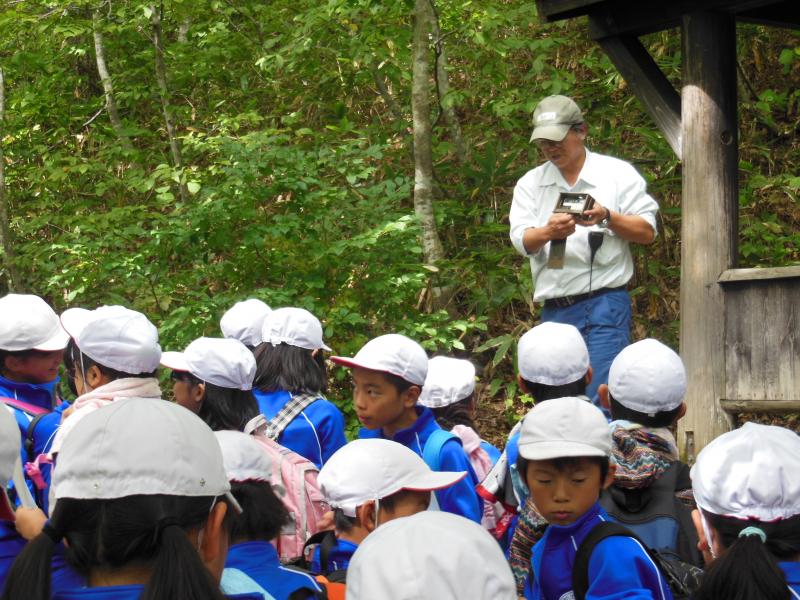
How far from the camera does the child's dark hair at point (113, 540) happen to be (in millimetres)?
1774

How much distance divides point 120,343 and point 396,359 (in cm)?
118

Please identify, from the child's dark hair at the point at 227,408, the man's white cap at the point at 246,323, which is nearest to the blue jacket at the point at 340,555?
the child's dark hair at the point at 227,408

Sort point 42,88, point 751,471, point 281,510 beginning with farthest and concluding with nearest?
point 42,88, point 281,510, point 751,471

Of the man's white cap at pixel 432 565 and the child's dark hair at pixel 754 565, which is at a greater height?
the man's white cap at pixel 432 565

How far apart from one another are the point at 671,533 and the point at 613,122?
7.18 m

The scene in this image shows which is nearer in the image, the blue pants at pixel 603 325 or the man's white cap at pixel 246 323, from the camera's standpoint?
the man's white cap at pixel 246 323

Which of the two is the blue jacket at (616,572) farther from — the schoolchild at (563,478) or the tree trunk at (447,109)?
the tree trunk at (447,109)

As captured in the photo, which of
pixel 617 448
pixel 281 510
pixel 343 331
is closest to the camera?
pixel 281 510

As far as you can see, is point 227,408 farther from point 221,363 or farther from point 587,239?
point 587,239

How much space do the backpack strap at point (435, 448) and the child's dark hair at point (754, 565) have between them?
Answer: 174 cm

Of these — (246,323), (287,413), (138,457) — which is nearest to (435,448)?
(287,413)

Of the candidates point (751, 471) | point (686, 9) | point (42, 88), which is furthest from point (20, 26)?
point (751, 471)

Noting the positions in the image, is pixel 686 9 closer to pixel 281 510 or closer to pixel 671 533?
pixel 671 533

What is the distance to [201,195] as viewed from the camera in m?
7.36
